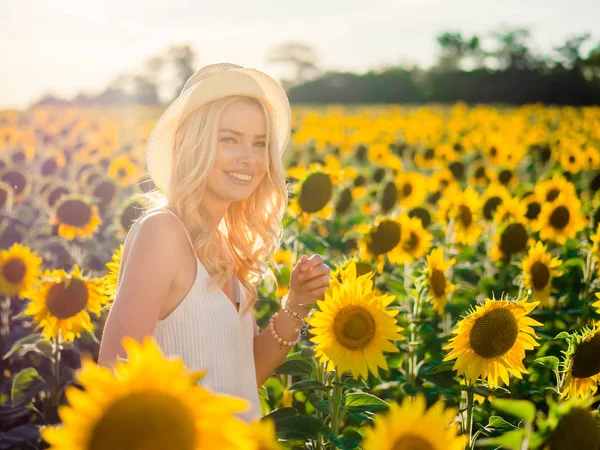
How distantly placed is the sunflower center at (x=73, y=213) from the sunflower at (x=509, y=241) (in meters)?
3.35

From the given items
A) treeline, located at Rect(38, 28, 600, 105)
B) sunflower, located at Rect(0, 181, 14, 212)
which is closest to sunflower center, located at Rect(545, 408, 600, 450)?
sunflower, located at Rect(0, 181, 14, 212)

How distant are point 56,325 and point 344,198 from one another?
3158 mm

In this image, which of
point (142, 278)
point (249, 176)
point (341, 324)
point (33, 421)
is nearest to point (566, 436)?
point (341, 324)

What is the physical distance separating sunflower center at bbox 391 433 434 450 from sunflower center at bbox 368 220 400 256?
2.91 m

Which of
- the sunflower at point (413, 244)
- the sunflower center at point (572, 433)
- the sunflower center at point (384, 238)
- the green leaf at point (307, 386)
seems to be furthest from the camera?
the sunflower at point (413, 244)

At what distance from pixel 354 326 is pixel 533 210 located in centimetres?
359

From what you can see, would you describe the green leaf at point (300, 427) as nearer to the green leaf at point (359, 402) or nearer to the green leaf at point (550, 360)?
the green leaf at point (359, 402)

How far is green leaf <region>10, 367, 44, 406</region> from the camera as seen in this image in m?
3.71

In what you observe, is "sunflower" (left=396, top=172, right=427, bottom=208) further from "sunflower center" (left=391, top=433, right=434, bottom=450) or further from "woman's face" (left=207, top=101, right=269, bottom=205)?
"sunflower center" (left=391, top=433, right=434, bottom=450)

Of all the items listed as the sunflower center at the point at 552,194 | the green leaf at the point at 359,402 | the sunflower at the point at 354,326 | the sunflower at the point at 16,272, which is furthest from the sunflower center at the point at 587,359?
the sunflower center at the point at 552,194

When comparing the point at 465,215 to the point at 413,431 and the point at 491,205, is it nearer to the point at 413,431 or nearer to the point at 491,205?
the point at 491,205

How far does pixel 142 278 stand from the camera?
2.35 m

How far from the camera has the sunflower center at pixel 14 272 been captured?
Answer: 471 cm

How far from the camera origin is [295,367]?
2.95 metres
